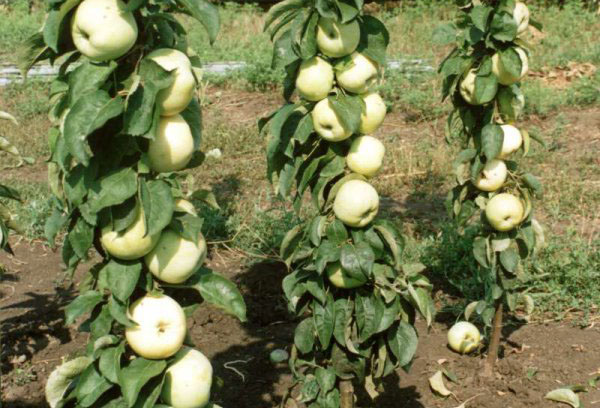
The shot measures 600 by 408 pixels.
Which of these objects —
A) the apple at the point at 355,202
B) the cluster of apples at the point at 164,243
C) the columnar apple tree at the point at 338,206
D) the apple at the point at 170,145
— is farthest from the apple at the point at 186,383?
the apple at the point at 355,202

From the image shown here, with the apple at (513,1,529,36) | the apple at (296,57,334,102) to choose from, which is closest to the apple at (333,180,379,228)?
the apple at (296,57,334,102)

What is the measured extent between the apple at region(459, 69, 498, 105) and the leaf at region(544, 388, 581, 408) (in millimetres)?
1234

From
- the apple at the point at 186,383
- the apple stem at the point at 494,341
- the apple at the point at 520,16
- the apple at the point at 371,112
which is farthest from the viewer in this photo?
the apple stem at the point at 494,341

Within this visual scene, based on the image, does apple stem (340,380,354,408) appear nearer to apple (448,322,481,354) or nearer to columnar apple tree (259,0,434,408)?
columnar apple tree (259,0,434,408)

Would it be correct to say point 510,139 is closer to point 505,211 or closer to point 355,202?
point 505,211

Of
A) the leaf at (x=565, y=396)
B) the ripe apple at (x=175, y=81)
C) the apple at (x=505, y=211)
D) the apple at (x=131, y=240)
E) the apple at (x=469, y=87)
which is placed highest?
the ripe apple at (x=175, y=81)

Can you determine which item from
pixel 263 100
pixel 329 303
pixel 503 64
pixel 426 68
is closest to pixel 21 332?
pixel 329 303

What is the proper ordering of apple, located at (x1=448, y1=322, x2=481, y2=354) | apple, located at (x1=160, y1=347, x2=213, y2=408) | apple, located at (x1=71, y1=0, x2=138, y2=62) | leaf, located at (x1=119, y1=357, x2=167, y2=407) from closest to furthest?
apple, located at (x1=71, y1=0, x2=138, y2=62), leaf, located at (x1=119, y1=357, x2=167, y2=407), apple, located at (x1=160, y1=347, x2=213, y2=408), apple, located at (x1=448, y1=322, x2=481, y2=354)

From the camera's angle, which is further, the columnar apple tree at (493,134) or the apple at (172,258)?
the columnar apple tree at (493,134)

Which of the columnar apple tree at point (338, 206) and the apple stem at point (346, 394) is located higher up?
the columnar apple tree at point (338, 206)

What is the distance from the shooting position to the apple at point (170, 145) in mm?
1760

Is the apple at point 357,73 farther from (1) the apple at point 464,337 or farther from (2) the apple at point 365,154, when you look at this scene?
(1) the apple at point 464,337

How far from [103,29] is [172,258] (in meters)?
0.55

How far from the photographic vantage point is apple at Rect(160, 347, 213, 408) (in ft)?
6.11
